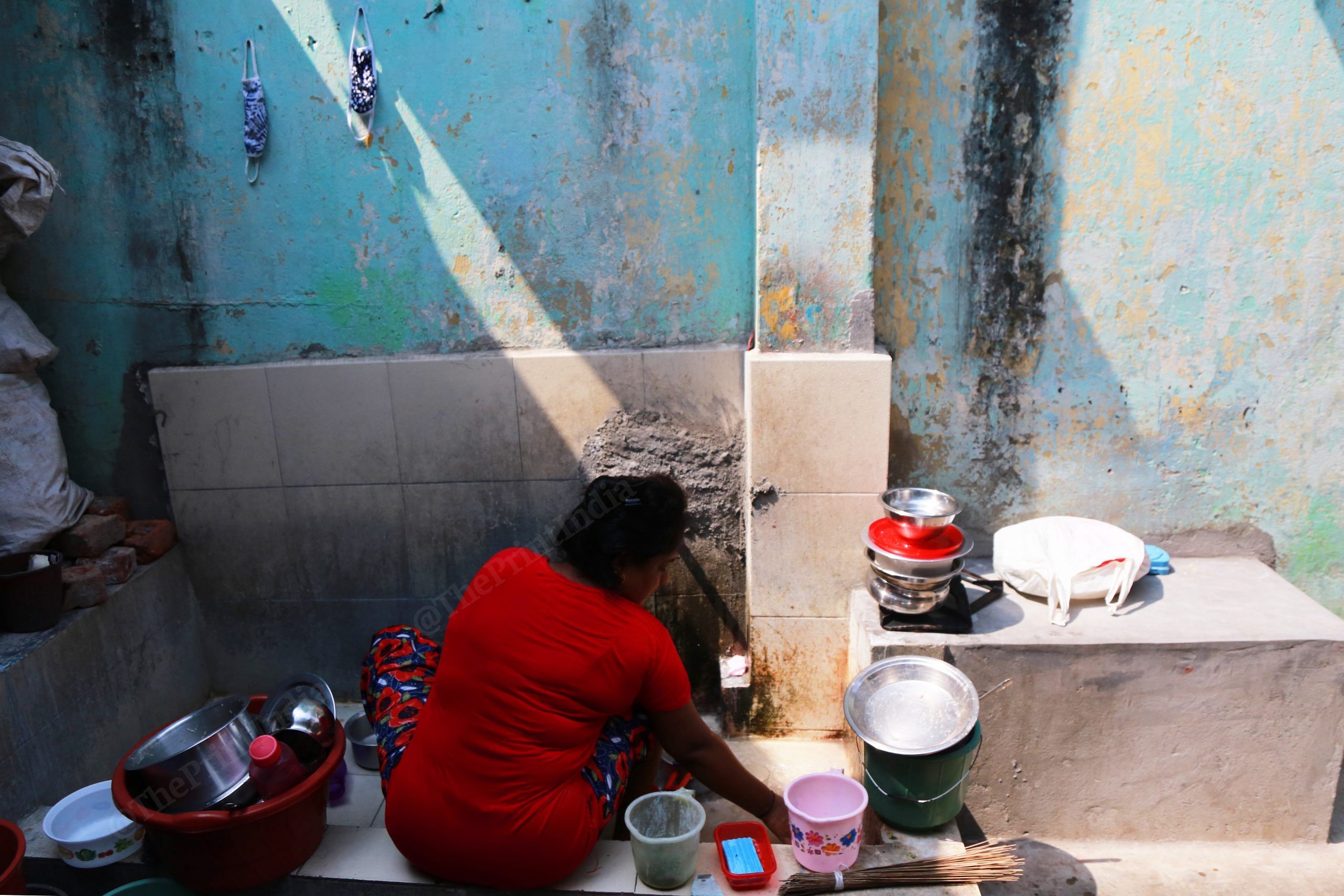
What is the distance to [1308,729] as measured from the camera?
291cm

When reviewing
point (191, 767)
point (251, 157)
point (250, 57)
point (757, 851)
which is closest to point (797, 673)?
point (757, 851)

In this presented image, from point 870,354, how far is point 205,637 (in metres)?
3.34

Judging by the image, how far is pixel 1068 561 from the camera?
312cm

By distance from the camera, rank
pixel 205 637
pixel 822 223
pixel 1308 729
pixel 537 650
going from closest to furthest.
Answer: pixel 537 650
pixel 1308 729
pixel 822 223
pixel 205 637

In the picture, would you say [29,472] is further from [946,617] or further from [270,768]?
[946,617]

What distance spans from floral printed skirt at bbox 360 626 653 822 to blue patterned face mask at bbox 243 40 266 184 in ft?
6.80

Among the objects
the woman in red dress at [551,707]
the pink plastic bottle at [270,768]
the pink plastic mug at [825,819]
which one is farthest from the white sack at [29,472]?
the pink plastic mug at [825,819]

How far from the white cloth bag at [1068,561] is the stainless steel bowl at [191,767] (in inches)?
107

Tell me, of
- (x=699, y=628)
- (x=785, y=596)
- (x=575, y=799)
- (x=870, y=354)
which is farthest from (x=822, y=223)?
(x=575, y=799)

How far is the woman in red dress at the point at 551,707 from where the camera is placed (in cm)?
225

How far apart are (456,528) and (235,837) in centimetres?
159

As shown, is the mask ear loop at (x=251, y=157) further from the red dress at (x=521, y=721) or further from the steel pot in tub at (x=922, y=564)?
the steel pot in tub at (x=922, y=564)

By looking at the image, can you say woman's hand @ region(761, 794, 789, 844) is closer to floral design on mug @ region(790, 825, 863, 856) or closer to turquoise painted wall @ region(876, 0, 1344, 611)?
A: floral design on mug @ region(790, 825, 863, 856)

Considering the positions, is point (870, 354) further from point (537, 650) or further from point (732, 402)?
point (537, 650)
